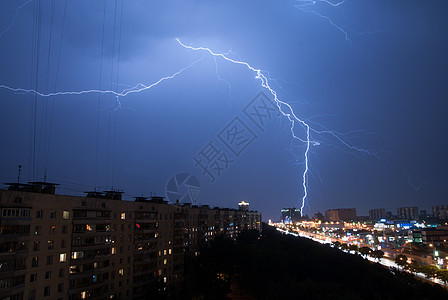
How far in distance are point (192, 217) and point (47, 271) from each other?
71.5 ft

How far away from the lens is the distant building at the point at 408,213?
150 metres

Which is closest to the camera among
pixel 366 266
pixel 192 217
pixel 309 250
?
pixel 366 266

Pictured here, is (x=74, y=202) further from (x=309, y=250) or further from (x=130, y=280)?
(x=309, y=250)

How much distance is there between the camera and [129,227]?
71.4 feet

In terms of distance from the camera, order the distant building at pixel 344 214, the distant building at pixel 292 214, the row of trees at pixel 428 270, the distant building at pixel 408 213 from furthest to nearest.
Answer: the distant building at pixel 292 214, the distant building at pixel 344 214, the distant building at pixel 408 213, the row of trees at pixel 428 270

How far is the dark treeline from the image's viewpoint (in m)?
20.1

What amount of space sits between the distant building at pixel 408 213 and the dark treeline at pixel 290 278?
467 feet

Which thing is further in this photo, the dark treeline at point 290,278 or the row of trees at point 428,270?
the row of trees at point 428,270

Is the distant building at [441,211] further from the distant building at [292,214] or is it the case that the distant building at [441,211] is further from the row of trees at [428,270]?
the row of trees at [428,270]

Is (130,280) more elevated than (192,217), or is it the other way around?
(192,217)

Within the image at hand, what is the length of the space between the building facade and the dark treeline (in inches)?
124

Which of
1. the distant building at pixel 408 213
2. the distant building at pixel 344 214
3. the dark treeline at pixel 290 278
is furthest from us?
the distant building at pixel 344 214

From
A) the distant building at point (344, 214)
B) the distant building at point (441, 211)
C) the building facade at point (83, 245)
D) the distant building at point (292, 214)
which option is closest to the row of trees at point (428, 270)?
the building facade at point (83, 245)

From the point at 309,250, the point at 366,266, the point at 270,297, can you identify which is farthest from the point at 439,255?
the point at 270,297
